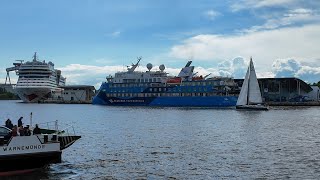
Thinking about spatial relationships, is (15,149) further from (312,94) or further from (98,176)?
(312,94)

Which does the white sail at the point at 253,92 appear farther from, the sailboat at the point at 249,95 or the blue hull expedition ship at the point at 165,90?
the blue hull expedition ship at the point at 165,90

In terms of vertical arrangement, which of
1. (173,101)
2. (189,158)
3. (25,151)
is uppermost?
(173,101)

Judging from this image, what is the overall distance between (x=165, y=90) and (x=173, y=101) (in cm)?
527

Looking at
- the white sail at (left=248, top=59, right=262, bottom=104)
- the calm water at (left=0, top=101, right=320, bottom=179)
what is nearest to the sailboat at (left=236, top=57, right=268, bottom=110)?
the white sail at (left=248, top=59, right=262, bottom=104)

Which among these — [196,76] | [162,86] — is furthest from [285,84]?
[162,86]

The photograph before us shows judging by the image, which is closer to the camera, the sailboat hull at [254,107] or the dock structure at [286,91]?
the sailboat hull at [254,107]

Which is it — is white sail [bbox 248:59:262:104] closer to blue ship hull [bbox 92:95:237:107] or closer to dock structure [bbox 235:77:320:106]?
blue ship hull [bbox 92:95:237:107]

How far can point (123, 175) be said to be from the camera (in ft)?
79.6

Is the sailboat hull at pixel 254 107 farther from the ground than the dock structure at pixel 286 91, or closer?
closer

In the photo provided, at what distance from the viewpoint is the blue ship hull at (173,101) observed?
137 meters

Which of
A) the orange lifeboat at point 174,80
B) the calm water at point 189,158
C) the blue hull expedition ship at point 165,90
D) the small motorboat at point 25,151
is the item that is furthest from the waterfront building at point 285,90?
the small motorboat at point 25,151

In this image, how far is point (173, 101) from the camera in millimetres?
146875

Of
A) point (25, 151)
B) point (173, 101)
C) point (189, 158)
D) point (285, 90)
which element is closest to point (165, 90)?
point (173, 101)

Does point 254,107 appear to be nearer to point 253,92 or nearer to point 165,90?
point 253,92
